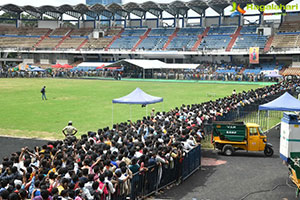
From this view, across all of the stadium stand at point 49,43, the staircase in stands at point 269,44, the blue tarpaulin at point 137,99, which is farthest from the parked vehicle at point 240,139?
the stadium stand at point 49,43

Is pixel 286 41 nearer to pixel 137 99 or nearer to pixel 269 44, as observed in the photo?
pixel 269 44

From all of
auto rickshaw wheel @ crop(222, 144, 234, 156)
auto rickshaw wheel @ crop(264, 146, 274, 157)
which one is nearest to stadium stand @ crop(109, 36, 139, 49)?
auto rickshaw wheel @ crop(222, 144, 234, 156)

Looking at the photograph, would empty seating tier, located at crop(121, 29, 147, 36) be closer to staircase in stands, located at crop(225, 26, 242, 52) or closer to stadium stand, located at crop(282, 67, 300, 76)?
staircase in stands, located at crop(225, 26, 242, 52)

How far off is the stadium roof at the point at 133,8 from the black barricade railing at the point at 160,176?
60.4m

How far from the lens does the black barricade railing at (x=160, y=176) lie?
9469 millimetres

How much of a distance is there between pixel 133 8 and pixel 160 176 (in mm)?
72654

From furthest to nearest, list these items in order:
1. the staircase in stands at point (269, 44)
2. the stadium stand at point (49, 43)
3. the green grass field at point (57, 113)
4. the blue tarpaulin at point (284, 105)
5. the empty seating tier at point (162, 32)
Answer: the stadium stand at point (49, 43) → the empty seating tier at point (162, 32) → the staircase in stands at point (269, 44) → the green grass field at point (57, 113) → the blue tarpaulin at point (284, 105)

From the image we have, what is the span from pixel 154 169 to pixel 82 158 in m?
2.20

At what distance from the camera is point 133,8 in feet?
260

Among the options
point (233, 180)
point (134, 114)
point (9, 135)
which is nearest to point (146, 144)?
point (233, 180)

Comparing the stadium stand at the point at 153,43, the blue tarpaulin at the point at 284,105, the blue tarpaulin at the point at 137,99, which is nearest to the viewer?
the blue tarpaulin at the point at 284,105

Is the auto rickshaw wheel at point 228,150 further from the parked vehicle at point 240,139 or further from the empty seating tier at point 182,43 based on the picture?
the empty seating tier at point 182,43

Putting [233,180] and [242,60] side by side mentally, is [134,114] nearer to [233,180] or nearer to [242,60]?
[233,180]

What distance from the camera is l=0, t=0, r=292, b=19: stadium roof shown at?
7119 centimetres
